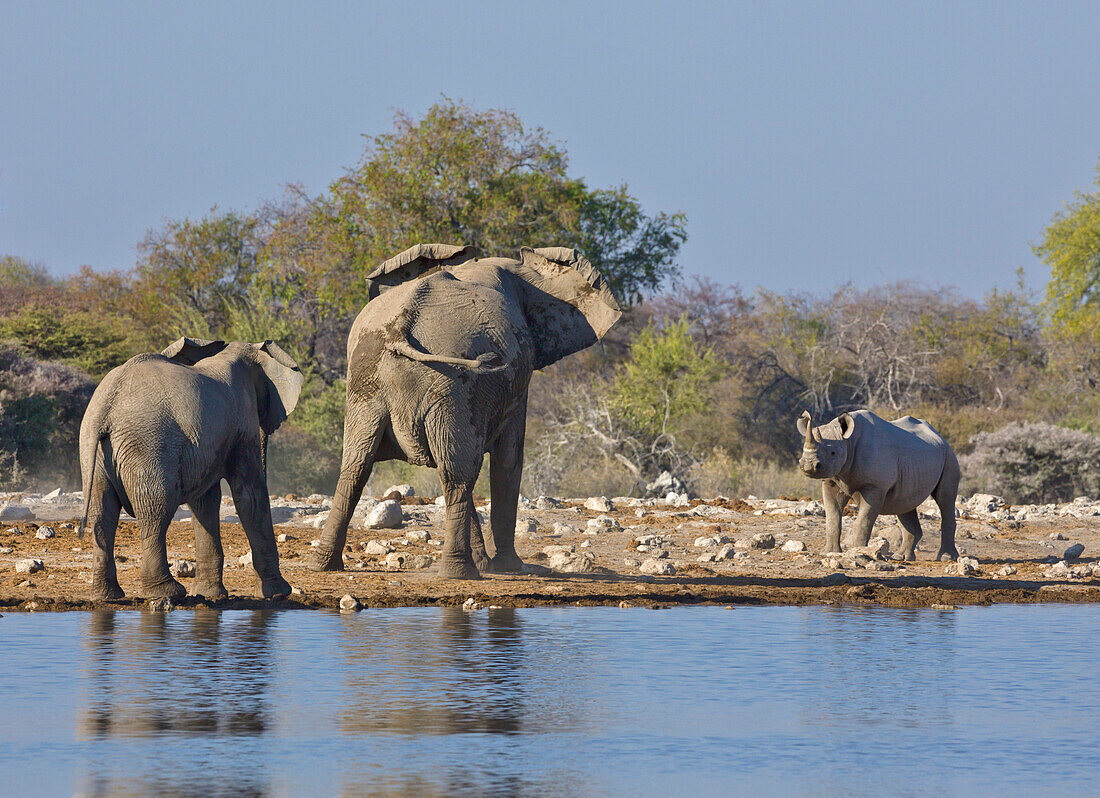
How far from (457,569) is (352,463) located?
1.12 meters

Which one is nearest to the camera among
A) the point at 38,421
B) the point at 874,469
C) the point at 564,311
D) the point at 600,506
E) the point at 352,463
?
the point at 352,463

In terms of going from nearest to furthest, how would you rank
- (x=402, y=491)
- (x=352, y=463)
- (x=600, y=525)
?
(x=352, y=463) → (x=600, y=525) → (x=402, y=491)

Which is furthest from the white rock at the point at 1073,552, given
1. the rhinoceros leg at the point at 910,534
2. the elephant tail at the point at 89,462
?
the elephant tail at the point at 89,462

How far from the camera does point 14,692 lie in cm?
704

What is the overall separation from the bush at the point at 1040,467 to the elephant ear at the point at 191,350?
1521cm

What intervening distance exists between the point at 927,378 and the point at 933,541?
1991cm

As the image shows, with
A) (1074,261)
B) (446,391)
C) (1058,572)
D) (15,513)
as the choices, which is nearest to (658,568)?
(446,391)

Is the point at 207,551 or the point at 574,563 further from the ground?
Answer: the point at 207,551

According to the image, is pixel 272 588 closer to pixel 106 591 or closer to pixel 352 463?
pixel 106 591

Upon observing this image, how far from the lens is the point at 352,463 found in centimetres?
1134

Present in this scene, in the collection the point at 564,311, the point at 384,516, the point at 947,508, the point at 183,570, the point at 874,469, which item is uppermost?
the point at 564,311

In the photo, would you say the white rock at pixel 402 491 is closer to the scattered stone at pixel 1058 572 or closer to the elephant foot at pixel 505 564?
the elephant foot at pixel 505 564

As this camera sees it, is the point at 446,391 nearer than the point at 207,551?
No

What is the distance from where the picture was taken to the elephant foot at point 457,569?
11.4m
